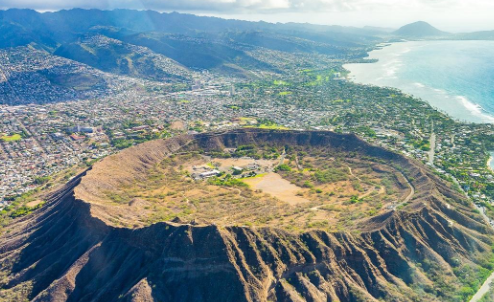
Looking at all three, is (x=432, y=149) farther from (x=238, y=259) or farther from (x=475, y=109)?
(x=238, y=259)

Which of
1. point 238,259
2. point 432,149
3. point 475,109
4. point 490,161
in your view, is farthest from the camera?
point 475,109

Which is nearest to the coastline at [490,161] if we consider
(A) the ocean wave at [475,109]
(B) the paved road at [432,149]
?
(B) the paved road at [432,149]

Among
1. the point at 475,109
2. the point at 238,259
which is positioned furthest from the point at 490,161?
the point at 238,259

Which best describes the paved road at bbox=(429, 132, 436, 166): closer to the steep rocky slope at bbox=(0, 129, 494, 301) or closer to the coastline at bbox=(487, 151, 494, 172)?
Result: the coastline at bbox=(487, 151, 494, 172)

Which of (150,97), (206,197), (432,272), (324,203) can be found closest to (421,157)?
(324,203)

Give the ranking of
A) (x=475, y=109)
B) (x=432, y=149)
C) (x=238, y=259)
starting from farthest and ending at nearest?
(x=475, y=109)
(x=432, y=149)
(x=238, y=259)

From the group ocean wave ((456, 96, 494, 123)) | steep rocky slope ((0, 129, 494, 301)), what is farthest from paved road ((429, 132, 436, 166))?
ocean wave ((456, 96, 494, 123))

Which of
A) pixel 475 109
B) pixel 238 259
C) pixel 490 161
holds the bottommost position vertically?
pixel 475 109

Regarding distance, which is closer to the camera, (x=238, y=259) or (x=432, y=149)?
(x=238, y=259)

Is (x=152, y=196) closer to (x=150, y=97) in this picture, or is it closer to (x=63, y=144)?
(x=63, y=144)

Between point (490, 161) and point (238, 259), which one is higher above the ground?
point (238, 259)
